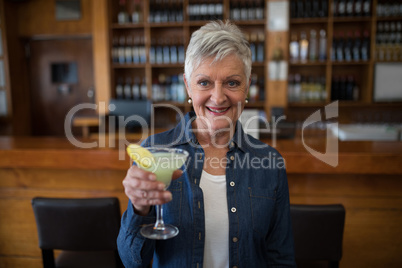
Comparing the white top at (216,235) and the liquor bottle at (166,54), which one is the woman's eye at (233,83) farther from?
the liquor bottle at (166,54)

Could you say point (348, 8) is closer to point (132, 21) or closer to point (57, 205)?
point (132, 21)

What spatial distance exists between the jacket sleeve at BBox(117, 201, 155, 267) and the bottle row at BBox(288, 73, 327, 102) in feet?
12.9

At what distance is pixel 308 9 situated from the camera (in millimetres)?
4395

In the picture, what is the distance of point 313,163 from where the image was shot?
1.75 m

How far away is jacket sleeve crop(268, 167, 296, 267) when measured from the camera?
3.76 ft

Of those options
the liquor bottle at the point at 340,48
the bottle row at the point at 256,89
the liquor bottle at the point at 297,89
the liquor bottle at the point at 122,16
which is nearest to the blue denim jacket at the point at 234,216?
the bottle row at the point at 256,89

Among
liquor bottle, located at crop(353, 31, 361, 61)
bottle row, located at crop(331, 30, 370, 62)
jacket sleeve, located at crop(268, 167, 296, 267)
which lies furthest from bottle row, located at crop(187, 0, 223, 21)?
jacket sleeve, located at crop(268, 167, 296, 267)

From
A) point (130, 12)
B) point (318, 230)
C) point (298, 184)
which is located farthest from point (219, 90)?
point (130, 12)

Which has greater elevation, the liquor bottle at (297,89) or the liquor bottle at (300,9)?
the liquor bottle at (300,9)

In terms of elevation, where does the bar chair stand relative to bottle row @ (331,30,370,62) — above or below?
below

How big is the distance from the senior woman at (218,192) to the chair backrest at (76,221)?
392 mm

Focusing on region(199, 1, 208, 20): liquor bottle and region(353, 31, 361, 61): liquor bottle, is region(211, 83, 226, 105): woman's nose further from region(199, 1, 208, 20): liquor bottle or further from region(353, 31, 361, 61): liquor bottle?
region(353, 31, 361, 61): liquor bottle

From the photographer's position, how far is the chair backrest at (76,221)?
142 cm

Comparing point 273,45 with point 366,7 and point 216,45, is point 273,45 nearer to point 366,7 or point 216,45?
point 366,7
